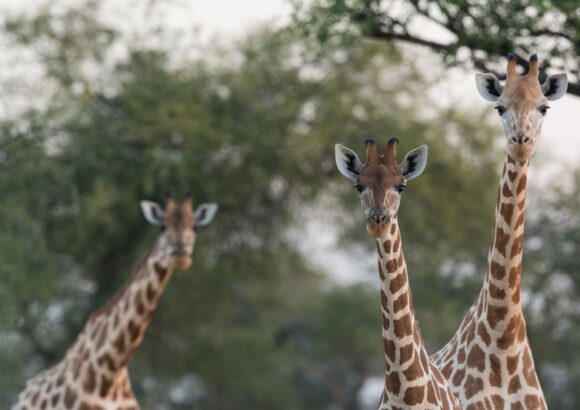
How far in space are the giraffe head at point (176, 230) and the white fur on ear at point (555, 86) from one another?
3.90m

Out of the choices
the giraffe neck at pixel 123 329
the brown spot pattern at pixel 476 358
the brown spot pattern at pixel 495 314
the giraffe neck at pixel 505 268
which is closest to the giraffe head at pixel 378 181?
the giraffe neck at pixel 505 268

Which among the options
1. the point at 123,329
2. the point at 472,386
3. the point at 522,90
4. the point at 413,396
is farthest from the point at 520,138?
the point at 123,329

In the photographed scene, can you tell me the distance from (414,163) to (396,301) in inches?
31.0

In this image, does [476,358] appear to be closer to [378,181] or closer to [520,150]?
[520,150]

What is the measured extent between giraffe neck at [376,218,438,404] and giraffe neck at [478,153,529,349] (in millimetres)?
1031

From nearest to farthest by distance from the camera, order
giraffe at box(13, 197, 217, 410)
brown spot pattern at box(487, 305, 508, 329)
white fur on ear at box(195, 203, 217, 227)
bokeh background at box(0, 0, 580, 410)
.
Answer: brown spot pattern at box(487, 305, 508, 329) → giraffe at box(13, 197, 217, 410) → white fur on ear at box(195, 203, 217, 227) → bokeh background at box(0, 0, 580, 410)

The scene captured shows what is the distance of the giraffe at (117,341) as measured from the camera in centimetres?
1084

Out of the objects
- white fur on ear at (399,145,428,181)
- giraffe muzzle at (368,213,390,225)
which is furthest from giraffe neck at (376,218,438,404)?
giraffe muzzle at (368,213,390,225)

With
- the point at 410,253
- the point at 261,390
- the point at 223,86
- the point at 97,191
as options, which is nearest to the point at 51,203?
the point at 97,191

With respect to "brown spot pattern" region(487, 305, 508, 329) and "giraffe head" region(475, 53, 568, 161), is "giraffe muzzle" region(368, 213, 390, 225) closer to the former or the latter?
"giraffe head" region(475, 53, 568, 161)

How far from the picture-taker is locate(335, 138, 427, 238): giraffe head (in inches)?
276

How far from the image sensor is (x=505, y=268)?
8367 millimetres

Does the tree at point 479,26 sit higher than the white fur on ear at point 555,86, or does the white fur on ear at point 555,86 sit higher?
the tree at point 479,26

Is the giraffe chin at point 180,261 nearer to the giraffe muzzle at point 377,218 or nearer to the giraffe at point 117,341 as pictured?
the giraffe at point 117,341
